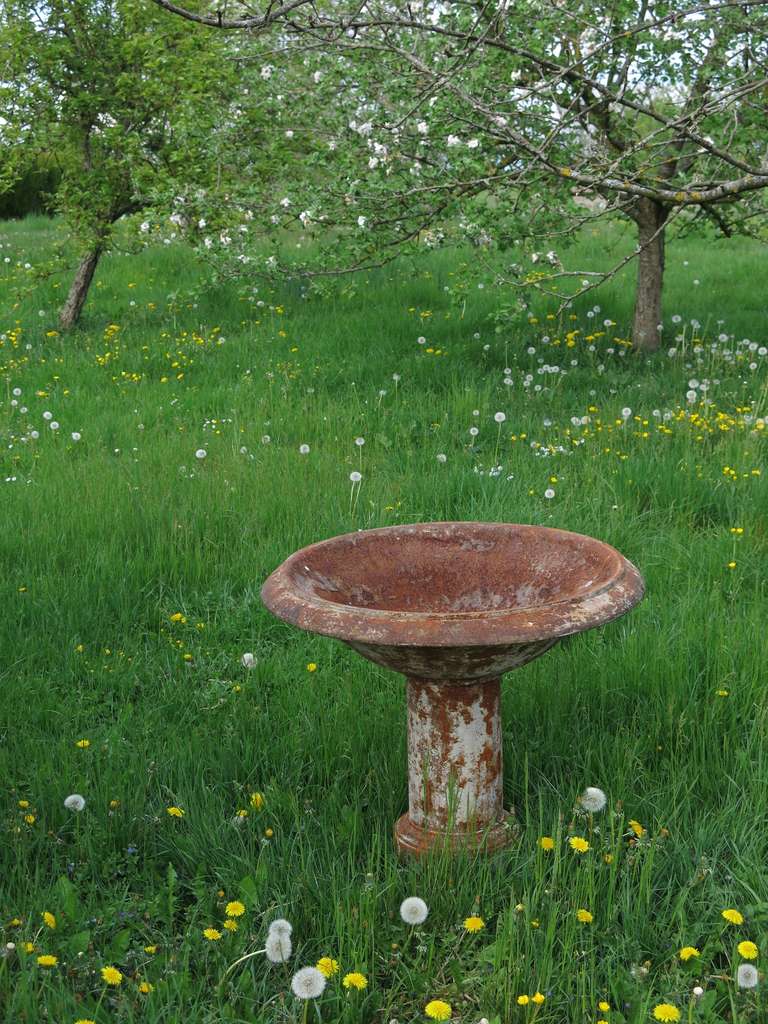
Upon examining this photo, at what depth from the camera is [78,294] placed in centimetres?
1067

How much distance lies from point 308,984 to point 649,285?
7.45 m

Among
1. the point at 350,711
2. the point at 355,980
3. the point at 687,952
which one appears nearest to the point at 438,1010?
the point at 355,980

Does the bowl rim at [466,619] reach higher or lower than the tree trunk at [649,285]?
lower

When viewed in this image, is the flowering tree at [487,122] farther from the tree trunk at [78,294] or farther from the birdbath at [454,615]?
the birdbath at [454,615]

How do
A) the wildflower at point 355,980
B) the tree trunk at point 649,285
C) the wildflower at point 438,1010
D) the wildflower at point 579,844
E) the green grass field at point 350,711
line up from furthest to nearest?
1. the tree trunk at point 649,285
2. the wildflower at point 579,844
3. the green grass field at point 350,711
4. the wildflower at point 355,980
5. the wildflower at point 438,1010

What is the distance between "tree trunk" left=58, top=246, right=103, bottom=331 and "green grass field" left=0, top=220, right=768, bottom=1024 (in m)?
2.34

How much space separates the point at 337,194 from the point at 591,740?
195 inches

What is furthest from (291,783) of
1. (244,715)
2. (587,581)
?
(587,581)

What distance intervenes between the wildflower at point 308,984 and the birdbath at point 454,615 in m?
0.63

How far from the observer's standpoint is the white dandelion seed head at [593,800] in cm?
307

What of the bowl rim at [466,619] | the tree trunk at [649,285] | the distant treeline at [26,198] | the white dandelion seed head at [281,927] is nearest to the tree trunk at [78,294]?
the tree trunk at [649,285]

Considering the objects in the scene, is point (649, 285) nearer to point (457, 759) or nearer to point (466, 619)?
point (457, 759)

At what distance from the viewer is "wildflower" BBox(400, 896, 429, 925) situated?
267 centimetres

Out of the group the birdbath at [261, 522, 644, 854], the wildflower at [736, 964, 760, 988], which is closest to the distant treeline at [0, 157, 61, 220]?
the birdbath at [261, 522, 644, 854]
